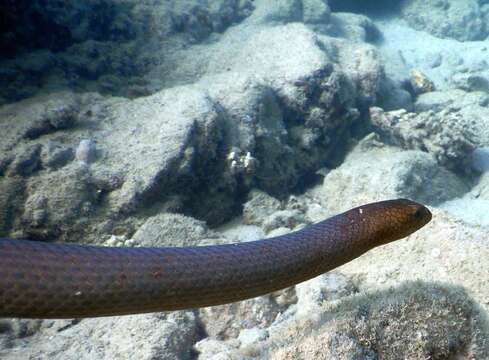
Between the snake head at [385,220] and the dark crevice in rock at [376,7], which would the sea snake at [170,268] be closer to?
the snake head at [385,220]

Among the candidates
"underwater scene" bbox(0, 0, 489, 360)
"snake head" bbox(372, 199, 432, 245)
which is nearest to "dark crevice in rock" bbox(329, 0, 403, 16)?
"underwater scene" bbox(0, 0, 489, 360)

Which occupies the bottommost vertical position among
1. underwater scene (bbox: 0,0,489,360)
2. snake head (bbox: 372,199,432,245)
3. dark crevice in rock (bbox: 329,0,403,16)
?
dark crevice in rock (bbox: 329,0,403,16)

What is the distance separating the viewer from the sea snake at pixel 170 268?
1.79 m

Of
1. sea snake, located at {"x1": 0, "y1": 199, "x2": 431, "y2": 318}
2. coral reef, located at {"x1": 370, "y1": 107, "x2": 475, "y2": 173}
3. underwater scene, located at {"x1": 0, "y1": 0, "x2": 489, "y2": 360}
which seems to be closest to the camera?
sea snake, located at {"x1": 0, "y1": 199, "x2": 431, "y2": 318}

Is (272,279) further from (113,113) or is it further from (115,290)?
(113,113)

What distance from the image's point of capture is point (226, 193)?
5.53 meters

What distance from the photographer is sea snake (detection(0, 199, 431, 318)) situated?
70.4 inches

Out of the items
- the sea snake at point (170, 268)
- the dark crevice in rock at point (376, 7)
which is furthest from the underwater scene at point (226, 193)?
the dark crevice in rock at point (376, 7)

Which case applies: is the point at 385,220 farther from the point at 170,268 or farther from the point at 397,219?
the point at 170,268

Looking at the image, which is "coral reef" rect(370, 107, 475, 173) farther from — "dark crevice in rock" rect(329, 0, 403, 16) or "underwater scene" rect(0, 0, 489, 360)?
"dark crevice in rock" rect(329, 0, 403, 16)

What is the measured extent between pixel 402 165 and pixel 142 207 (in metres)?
3.88

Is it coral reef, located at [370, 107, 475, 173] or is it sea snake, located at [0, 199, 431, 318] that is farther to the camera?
coral reef, located at [370, 107, 475, 173]

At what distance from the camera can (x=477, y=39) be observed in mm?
16406

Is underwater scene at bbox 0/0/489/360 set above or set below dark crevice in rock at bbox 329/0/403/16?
above
